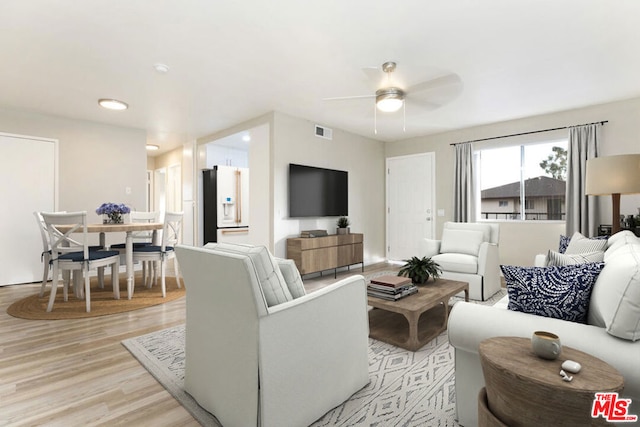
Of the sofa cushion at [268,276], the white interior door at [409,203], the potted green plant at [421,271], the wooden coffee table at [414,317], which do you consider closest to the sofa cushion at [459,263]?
the wooden coffee table at [414,317]

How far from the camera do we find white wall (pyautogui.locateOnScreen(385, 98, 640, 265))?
13.8 feet

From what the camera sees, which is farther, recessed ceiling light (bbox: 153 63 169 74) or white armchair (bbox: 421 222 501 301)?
white armchair (bbox: 421 222 501 301)

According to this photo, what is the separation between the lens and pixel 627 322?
115 centimetres

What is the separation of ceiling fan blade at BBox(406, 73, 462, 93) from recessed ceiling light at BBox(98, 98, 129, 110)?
371 cm

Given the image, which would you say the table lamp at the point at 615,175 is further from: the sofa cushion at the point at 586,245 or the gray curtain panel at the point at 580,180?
the gray curtain panel at the point at 580,180

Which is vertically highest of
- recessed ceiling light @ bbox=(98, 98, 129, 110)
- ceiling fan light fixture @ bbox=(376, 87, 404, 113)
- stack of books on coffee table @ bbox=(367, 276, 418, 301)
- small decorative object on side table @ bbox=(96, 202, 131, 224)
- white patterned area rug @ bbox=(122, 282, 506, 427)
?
recessed ceiling light @ bbox=(98, 98, 129, 110)

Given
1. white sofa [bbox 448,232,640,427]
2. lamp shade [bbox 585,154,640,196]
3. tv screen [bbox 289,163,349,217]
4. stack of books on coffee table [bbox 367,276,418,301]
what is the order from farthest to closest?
tv screen [bbox 289,163,349,217] → lamp shade [bbox 585,154,640,196] → stack of books on coffee table [bbox 367,276,418,301] → white sofa [bbox 448,232,640,427]

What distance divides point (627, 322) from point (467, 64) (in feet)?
9.04

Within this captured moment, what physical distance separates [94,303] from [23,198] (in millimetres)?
2364

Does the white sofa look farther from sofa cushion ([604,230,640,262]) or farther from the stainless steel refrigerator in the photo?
the stainless steel refrigerator

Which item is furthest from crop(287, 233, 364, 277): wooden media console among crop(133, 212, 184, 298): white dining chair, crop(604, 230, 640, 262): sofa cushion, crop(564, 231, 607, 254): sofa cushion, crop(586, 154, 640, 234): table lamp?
crop(604, 230, 640, 262): sofa cushion

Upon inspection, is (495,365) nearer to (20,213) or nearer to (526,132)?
(526,132)

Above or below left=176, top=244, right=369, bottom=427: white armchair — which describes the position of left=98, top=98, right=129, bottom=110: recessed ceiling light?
above

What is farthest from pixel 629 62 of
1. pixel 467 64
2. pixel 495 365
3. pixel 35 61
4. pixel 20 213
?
pixel 20 213
